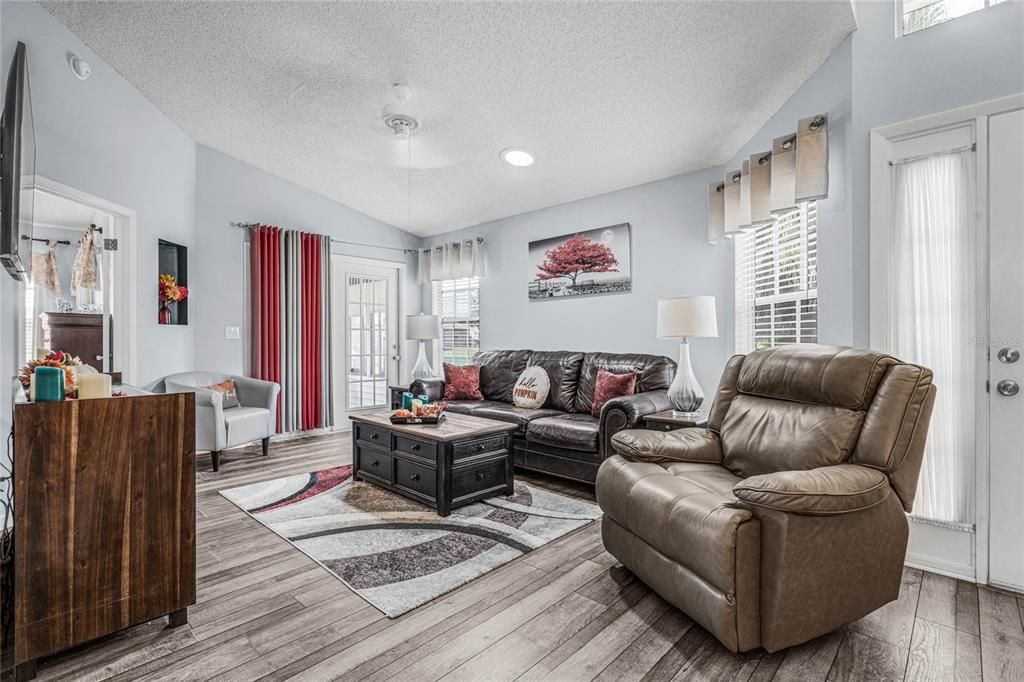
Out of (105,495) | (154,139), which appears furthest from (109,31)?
(105,495)

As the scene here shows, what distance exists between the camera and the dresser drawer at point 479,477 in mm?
2992

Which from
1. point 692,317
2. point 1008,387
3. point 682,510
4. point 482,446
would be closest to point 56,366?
point 482,446

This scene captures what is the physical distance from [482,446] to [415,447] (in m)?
0.43

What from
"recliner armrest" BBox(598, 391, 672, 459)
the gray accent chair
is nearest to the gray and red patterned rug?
"recliner armrest" BBox(598, 391, 672, 459)

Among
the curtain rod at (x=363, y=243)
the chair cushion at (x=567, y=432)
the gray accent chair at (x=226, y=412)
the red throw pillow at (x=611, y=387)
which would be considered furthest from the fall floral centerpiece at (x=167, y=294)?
the red throw pillow at (x=611, y=387)

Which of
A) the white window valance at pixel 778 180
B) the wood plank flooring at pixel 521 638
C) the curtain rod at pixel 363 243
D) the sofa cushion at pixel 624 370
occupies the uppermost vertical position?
the curtain rod at pixel 363 243

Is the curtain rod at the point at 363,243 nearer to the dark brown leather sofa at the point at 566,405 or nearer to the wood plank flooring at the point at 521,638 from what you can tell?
the dark brown leather sofa at the point at 566,405

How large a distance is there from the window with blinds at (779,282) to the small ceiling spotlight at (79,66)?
437 centimetres

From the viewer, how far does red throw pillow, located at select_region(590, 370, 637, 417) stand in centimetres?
367

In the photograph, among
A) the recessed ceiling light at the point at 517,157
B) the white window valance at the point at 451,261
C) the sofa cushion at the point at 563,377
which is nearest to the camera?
the recessed ceiling light at the point at 517,157

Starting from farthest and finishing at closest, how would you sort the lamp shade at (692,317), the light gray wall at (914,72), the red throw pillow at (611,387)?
the red throw pillow at (611,387) → the lamp shade at (692,317) → the light gray wall at (914,72)

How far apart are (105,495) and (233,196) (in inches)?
153

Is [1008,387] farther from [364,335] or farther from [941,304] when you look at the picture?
[364,335]

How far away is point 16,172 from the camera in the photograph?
196 cm
